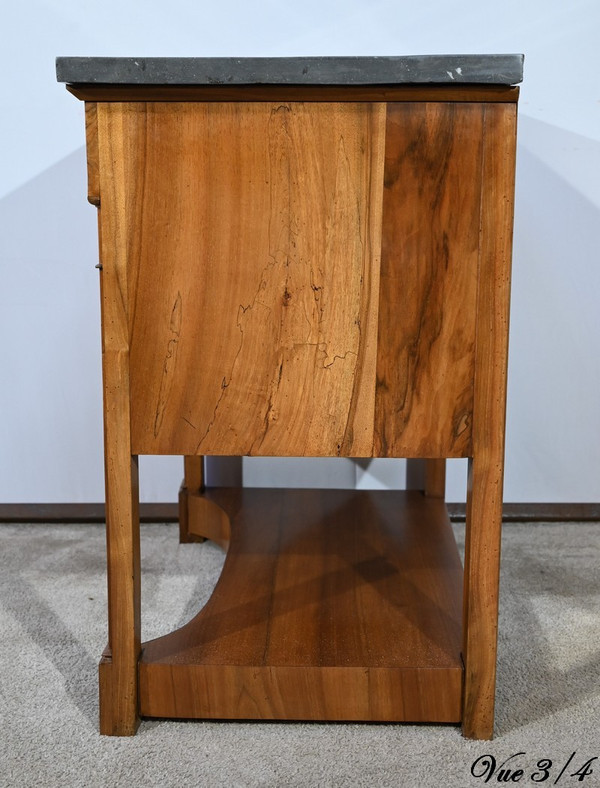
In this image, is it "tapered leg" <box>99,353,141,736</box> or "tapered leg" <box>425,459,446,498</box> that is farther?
"tapered leg" <box>425,459,446,498</box>

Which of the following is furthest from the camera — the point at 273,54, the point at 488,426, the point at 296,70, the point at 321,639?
the point at 273,54

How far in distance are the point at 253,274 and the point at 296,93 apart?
20 centimetres

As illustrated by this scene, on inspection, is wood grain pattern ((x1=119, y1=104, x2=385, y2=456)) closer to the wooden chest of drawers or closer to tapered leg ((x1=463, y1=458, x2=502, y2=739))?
the wooden chest of drawers

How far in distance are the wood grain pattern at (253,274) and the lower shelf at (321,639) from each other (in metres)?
0.28

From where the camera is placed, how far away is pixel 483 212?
0.94 metres

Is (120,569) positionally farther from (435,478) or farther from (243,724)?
(435,478)

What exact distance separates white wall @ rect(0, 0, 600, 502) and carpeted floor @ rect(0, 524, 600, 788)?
1.06ft

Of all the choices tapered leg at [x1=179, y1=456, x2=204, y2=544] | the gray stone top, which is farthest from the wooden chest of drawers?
tapered leg at [x1=179, y1=456, x2=204, y2=544]

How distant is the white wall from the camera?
1.70m

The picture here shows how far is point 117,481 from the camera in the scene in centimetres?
101

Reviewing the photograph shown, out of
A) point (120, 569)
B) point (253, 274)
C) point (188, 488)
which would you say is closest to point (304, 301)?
point (253, 274)

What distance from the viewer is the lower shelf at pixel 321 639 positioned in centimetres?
105

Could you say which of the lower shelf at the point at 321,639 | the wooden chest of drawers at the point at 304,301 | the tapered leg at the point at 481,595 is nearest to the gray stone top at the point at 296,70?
the wooden chest of drawers at the point at 304,301

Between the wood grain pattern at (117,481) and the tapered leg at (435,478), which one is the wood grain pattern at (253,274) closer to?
the wood grain pattern at (117,481)
